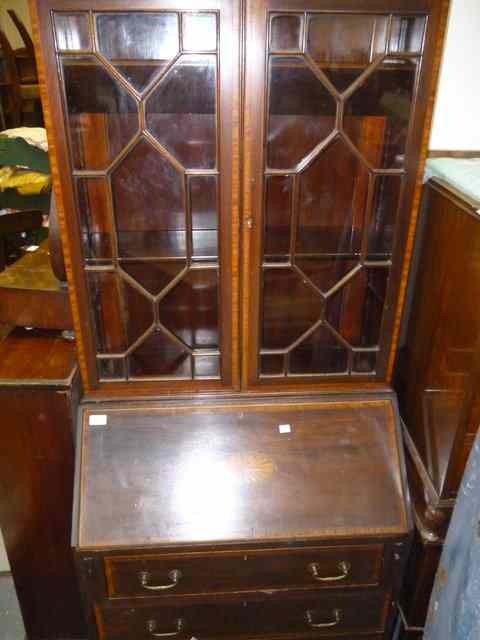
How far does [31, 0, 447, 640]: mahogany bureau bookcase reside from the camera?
3.41 ft

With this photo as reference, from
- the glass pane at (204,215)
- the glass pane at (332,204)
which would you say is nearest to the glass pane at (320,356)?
the glass pane at (332,204)

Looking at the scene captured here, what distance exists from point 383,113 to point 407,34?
0.52ft

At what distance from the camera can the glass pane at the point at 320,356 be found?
1354 mm

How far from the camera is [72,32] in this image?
100cm

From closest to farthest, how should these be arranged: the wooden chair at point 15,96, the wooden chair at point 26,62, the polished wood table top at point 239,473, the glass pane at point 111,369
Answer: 1. the polished wood table top at point 239,473
2. the glass pane at point 111,369
3. the wooden chair at point 15,96
4. the wooden chair at point 26,62

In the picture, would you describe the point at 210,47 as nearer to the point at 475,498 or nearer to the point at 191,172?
the point at 191,172

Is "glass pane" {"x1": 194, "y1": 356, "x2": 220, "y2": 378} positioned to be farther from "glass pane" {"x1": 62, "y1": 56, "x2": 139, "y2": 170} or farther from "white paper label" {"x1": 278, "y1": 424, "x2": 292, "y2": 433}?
"glass pane" {"x1": 62, "y1": 56, "x2": 139, "y2": 170}

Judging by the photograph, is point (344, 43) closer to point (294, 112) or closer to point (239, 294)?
point (294, 112)

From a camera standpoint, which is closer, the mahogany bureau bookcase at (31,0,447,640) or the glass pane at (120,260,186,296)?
the mahogany bureau bookcase at (31,0,447,640)

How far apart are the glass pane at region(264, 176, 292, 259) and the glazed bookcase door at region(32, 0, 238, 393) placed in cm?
11

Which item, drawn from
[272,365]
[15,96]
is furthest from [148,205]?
[15,96]

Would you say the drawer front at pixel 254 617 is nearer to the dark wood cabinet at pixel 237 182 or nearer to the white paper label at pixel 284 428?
the white paper label at pixel 284 428

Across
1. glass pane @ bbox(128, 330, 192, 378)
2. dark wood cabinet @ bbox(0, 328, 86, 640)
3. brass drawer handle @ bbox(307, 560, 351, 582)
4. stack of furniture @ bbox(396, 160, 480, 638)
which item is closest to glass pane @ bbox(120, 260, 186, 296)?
glass pane @ bbox(128, 330, 192, 378)

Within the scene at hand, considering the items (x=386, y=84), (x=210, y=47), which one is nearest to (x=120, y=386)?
(x=210, y=47)
